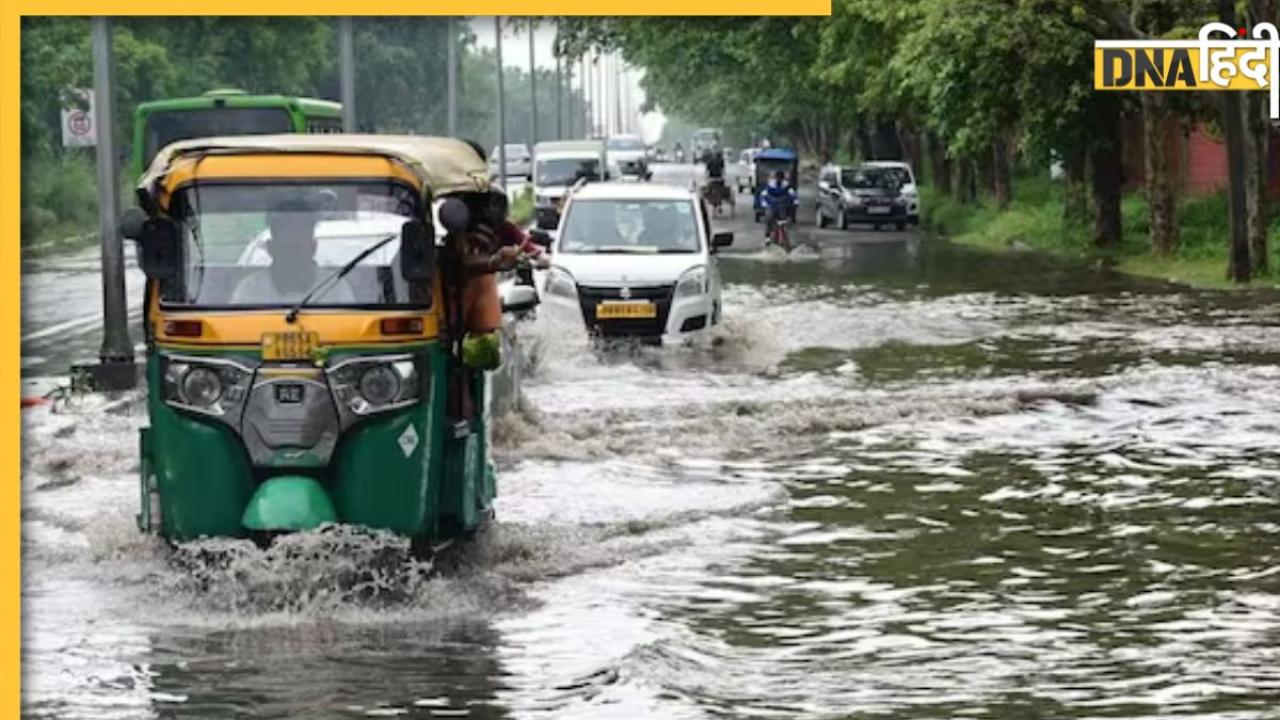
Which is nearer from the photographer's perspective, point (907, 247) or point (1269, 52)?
point (1269, 52)

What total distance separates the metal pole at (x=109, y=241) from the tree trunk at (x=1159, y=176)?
18.3 m

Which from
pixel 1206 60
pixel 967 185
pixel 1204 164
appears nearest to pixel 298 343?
pixel 1206 60

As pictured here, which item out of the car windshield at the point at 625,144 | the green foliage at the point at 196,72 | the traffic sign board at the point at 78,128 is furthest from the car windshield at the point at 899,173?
the car windshield at the point at 625,144

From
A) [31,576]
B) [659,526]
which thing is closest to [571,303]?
[659,526]

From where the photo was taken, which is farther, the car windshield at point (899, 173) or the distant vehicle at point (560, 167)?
the distant vehicle at point (560, 167)

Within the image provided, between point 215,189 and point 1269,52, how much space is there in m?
22.8

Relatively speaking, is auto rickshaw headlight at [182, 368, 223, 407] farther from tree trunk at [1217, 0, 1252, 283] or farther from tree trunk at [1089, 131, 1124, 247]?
tree trunk at [1089, 131, 1124, 247]

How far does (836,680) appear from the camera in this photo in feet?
32.0

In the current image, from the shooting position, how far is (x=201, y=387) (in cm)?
1128

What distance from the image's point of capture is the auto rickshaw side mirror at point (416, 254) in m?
11.3

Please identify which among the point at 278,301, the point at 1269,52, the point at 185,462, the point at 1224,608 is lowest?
the point at 1224,608

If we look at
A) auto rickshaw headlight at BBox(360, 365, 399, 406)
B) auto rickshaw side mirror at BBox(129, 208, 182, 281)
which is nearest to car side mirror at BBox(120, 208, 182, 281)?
auto rickshaw side mirror at BBox(129, 208, 182, 281)

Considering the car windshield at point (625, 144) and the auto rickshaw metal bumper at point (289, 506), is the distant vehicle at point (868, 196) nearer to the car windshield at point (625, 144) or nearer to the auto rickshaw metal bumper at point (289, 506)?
the car windshield at point (625, 144)

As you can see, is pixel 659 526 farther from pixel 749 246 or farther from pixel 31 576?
pixel 749 246
